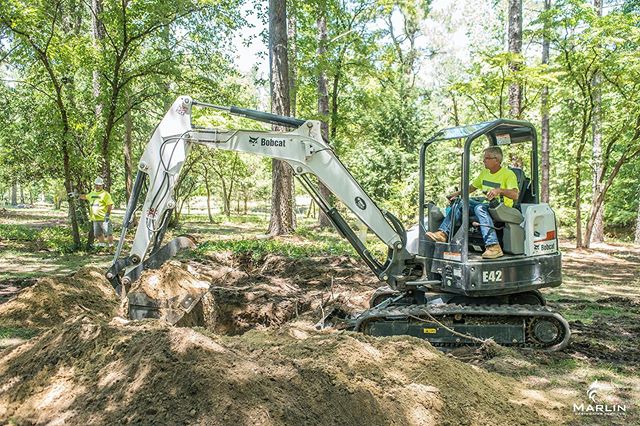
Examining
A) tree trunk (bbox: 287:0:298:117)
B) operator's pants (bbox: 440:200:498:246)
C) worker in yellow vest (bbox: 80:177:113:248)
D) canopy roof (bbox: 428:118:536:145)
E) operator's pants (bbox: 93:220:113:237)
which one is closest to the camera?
operator's pants (bbox: 440:200:498:246)

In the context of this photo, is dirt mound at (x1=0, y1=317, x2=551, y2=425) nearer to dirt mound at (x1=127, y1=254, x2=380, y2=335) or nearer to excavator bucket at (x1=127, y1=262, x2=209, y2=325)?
excavator bucket at (x1=127, y1=262, x2=209, y2=325)

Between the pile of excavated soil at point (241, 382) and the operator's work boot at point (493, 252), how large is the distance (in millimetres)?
1516

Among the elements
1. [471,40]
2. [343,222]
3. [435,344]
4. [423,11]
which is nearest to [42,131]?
[343,222]

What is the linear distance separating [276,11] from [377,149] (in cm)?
940

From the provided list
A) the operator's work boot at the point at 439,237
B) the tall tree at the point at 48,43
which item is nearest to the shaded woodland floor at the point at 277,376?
the operator's work boot at the point at 439,237

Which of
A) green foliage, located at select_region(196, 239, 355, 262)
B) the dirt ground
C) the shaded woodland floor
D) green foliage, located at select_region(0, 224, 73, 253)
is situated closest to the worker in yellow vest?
green foliage, located at select_region(0, 224, 73, 253)

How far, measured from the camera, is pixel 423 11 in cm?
3019

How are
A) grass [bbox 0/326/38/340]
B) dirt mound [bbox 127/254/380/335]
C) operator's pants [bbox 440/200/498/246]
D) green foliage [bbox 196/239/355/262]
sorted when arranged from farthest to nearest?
green foliage [bbox 196/239/355/262]
dirt mound [bbox 127/254/380/335]
operator's pants [bbox 440/200/498/246]
grass [bbox 0/326/38/340]

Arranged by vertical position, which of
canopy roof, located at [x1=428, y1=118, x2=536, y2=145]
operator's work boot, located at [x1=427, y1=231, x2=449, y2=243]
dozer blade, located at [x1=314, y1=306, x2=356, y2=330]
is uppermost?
canopy roof, located at [x1=428, y1=118, x2=536, y2=145]

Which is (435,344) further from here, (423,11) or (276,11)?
(423,11)

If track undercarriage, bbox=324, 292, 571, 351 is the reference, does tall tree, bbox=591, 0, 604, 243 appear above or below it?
above

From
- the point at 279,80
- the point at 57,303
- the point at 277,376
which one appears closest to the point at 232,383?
the point at 277,376

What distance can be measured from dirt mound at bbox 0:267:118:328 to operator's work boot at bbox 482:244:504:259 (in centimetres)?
442

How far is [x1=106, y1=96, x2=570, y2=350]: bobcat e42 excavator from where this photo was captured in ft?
18.2
